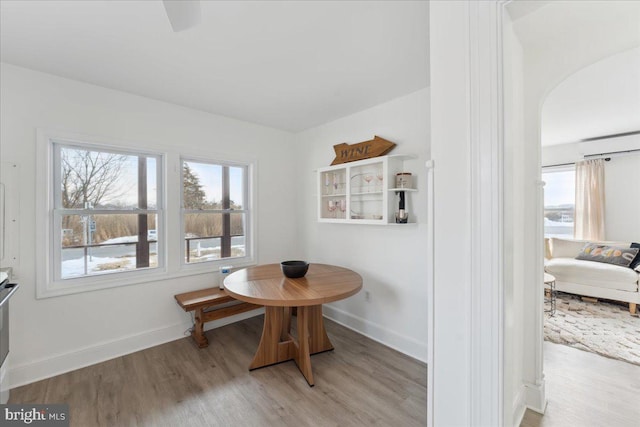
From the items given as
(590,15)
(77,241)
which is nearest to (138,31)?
(77,241)

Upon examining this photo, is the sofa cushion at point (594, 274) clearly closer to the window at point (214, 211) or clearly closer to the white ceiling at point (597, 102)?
the white ceiling at point (597, 102)

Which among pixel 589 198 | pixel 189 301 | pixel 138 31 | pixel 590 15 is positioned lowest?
pixel 189 301

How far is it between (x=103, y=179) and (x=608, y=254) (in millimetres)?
6550

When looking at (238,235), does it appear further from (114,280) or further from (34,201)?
(34,201)

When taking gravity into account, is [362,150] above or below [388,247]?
above

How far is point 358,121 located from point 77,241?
3063mm

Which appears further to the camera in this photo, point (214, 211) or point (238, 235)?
point (238, 235)

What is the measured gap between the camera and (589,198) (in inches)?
180

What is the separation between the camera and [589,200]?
15.0 feet

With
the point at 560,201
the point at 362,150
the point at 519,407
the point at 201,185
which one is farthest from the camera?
the point at 560,201

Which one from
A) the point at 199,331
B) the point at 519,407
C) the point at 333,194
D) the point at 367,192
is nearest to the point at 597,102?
the point at 367,192

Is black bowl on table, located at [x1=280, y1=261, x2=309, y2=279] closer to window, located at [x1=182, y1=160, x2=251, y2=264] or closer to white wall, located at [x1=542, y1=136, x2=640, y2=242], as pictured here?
window, located at [x1=182, y1=160, x2=251, y2=264]

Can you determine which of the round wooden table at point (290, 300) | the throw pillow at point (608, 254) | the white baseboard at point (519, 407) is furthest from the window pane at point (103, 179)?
the throw pillow at point (608, 254)

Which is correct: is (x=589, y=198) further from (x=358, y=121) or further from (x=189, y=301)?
(x=189, y=301)
